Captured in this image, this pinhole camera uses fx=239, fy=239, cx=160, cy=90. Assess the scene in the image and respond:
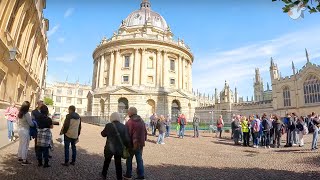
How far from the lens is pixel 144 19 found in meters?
53.1

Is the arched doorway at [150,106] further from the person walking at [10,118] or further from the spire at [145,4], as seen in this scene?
the person walking at [10,118]

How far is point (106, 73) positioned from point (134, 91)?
807 cm

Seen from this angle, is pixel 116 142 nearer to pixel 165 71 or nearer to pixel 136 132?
pixel 136 132

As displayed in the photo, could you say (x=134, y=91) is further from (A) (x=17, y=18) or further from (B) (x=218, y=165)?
(B) (x=218, y=165)

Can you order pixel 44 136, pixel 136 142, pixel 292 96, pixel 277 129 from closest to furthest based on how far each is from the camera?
1. pixel 136 142
2. pixel 44 136
3. pixel 277 129
4. pixel 292 96

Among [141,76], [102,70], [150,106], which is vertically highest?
[102,70]

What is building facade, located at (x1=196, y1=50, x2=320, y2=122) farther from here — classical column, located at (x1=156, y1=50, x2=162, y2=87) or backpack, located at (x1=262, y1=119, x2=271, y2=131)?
backpack, located at (x1=262, y1=119, x2=271, y2=131)

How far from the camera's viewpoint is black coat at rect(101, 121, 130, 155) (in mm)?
5777

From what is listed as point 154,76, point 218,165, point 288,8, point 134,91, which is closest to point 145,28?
point 154,76

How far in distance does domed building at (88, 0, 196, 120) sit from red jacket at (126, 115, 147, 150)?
110 ft

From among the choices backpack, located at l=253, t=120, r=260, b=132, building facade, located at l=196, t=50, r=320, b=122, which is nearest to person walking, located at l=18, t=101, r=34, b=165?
backpack, located at l=253, t=120, r=260, b=132

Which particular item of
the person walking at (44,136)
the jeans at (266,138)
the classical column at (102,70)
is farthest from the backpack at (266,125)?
the classical column at (102,70)

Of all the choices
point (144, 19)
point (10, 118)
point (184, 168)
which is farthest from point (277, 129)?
point (144, 19)

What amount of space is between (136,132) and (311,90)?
59551mm
